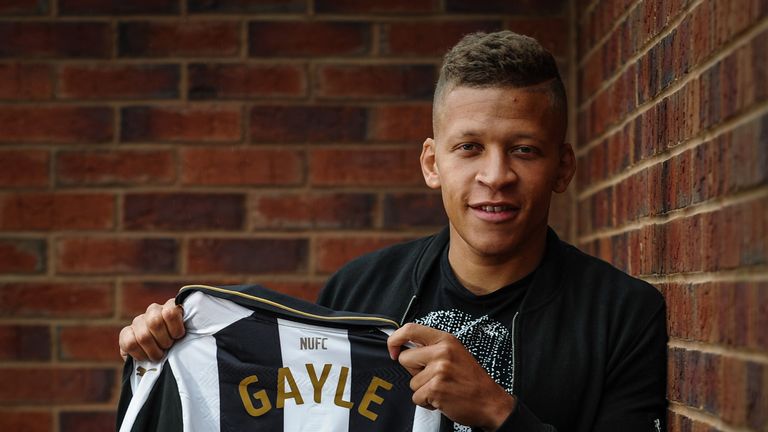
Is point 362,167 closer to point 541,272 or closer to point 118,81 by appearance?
point 118,81

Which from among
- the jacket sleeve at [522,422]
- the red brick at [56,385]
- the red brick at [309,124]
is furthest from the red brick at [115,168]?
the jacket sleeve at [522,422]

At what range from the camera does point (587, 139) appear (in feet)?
8.70

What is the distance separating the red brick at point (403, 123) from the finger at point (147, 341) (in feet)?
3.66

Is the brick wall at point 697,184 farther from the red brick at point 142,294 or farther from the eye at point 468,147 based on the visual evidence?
the red brick at point 142,294

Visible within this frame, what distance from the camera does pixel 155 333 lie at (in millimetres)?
1812

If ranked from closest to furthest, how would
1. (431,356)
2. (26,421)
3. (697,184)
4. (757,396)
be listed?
(757,396) → (697,184) → (431,356) → (26,421)

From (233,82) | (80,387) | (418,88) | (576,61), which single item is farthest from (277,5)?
(80,387)

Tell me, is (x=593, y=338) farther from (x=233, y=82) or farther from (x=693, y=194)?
(x=233, y=82)

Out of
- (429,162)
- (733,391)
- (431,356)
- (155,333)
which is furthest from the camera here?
(429,162)

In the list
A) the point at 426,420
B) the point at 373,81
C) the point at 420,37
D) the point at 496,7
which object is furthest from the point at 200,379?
the point at 496,7

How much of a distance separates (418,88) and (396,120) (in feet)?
0.36

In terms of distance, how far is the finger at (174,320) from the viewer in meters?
1.81

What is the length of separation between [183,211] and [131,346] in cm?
97

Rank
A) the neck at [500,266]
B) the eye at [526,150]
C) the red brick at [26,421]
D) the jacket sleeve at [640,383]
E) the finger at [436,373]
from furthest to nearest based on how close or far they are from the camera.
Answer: the red brick at [26,421]
the neck at [500,266]
the eye at [526,150]
the jacket sleeve at [640,383]
the finger at [436,373]
